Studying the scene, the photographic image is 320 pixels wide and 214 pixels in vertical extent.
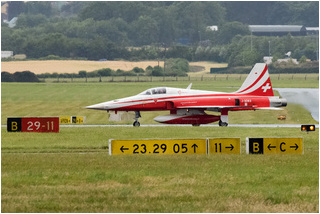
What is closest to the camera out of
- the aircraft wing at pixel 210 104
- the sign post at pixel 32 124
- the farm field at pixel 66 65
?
the sign post at pixel 32 124

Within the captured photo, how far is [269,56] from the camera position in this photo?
136625 mm

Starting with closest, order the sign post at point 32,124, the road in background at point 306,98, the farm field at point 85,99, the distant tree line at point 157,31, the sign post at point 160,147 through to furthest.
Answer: the sign post at point 160,147 < the sign post at point 32,124 < the farm field at point 85,99 < the road in background at point 306,98 < the distant tree line at point 157,31

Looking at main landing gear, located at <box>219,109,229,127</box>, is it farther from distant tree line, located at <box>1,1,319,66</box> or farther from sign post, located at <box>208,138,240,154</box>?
distant tree line, located at <box>1,1,319,66</box>

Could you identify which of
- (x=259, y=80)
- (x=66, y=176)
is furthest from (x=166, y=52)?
(x=66, y=176)

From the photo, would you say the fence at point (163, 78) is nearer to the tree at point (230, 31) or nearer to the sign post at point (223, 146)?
the tree at point (230, 31)

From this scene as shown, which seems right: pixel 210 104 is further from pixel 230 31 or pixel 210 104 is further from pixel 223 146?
pixel 230 31

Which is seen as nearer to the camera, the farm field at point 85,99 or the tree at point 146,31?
the farm field at point 85,99

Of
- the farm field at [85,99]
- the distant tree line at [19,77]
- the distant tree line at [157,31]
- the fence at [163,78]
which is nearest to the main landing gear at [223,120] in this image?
the farm field at [85,99]

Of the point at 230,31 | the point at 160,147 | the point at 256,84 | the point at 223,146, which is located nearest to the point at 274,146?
the point at 223,146

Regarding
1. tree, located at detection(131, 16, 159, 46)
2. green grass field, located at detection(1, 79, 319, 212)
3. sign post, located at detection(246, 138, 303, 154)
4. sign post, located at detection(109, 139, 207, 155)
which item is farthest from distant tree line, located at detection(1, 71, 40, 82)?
sign post, located at detection(246, 138, 303, 154)

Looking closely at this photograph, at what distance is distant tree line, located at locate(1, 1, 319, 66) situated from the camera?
443ft

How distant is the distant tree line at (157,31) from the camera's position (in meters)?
135

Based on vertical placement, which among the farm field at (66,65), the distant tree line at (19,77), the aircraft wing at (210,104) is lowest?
the aircraft wing at (210,104)

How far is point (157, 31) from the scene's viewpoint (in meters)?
157
